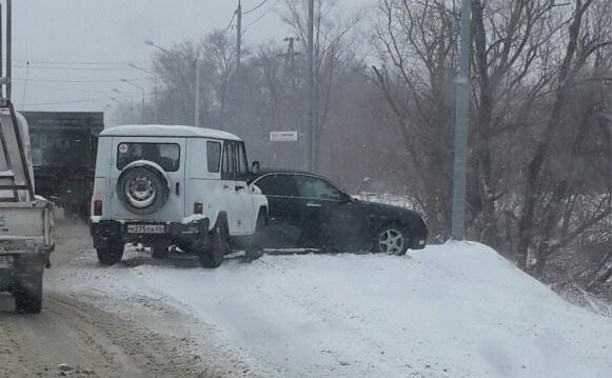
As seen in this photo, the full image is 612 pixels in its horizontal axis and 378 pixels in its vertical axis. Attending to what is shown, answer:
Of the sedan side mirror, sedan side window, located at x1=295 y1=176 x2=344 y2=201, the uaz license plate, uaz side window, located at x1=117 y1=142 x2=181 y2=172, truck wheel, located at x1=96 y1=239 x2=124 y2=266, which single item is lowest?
truck wheel, located at x1=96 y1=239 x2=124 y2=266

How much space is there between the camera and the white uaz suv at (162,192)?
13320 millimetres

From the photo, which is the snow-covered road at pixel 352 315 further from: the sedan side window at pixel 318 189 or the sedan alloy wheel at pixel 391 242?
the sedan side window at pixel 318 189

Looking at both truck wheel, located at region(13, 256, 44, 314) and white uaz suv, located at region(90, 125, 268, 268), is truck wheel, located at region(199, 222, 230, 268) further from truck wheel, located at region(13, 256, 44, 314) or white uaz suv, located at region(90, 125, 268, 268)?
truck wheel, located at region(13, 256, 44, 314)

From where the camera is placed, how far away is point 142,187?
43.7 feet

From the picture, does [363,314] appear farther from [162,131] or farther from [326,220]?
[326,220]

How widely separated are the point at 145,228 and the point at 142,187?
1.97ft

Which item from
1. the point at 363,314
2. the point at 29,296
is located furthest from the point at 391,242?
the point at 29,296

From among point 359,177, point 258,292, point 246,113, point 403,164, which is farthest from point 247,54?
point 258,292

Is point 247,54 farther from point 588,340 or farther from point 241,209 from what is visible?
point 588,340

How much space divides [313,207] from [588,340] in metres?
6.42

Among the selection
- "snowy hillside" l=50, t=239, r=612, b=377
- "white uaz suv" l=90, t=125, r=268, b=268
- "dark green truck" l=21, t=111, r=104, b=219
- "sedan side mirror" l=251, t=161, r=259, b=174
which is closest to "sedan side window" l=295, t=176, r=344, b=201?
"sedan side mirror" l=251, t=161, r=259, b=174

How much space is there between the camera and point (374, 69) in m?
31.0

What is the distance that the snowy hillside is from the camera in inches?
337

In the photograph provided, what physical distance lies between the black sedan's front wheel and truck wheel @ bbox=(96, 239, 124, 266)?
14.7 ft
